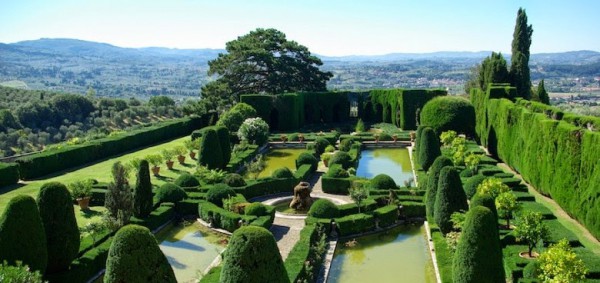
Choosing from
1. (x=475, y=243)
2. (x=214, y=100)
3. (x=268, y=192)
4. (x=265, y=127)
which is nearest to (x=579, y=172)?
(x=475, y=243)

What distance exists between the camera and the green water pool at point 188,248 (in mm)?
14367

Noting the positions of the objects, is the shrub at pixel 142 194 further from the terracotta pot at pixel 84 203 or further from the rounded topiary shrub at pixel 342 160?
the rounded topiary shrub at pixel 342 160

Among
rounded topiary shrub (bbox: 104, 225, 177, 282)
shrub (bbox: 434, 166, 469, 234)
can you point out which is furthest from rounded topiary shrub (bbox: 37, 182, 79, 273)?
shrub (bbox: 434, 166, 469, 234)

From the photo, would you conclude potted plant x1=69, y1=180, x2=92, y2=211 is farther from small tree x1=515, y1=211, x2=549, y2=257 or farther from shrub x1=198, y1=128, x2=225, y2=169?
small tree x1=515, y1=211, x2=549, y2=257

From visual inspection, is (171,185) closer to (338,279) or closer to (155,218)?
(155,218)

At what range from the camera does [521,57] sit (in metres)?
41.8

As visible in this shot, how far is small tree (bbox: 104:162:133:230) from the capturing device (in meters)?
15.9

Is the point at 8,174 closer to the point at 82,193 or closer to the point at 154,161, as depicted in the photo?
the point at 82,193

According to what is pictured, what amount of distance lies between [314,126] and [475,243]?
35.1 meters

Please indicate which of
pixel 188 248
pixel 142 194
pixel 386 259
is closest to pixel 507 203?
pixel 386 259

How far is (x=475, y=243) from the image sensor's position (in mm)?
10242

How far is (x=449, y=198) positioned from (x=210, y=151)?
44.8 ft

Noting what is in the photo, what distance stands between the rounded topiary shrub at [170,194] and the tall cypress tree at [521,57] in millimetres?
31698

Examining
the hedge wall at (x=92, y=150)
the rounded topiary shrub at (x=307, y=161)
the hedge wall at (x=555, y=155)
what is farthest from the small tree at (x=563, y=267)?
the hedge wall at (x=92, y=150)
